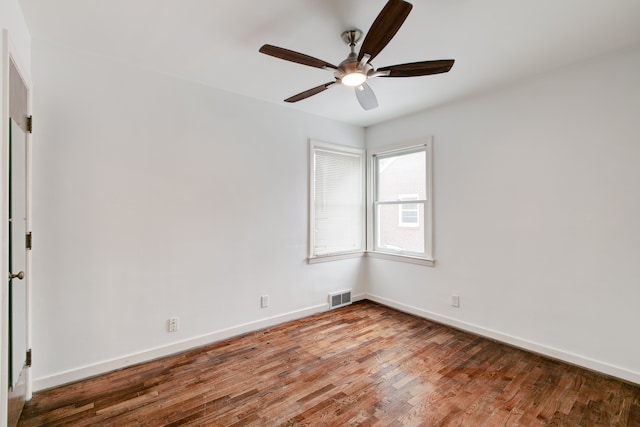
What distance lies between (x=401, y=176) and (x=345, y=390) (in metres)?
2.71

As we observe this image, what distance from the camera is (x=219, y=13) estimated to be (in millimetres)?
1925

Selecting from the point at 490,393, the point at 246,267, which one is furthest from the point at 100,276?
the point at 490,393

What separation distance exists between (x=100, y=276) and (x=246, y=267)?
50.2 inches

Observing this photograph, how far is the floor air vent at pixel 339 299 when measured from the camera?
396 cm

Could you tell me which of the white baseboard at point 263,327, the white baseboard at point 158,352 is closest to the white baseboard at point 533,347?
the white baseboard at point 263,327

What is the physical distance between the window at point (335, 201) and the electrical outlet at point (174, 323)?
1608 mm

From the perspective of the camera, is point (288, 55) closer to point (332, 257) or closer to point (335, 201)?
point (335, 201)

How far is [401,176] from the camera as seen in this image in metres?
4.02

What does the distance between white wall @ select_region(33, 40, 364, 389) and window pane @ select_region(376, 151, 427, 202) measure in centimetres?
131

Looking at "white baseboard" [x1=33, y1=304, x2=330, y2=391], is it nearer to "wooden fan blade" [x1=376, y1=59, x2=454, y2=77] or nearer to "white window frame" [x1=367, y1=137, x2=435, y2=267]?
"white window frame" [x1=367, y1=137, x2=435, y2=267]

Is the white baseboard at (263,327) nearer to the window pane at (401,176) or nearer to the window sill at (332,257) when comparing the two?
the window sill at (332,257)

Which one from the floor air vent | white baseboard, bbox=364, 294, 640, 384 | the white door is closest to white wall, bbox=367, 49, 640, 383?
white baseboard, bbox=364, 294, 640, 384

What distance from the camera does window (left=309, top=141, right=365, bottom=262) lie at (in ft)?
12.6

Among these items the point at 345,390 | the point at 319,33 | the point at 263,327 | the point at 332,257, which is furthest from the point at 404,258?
the point at 319,33
